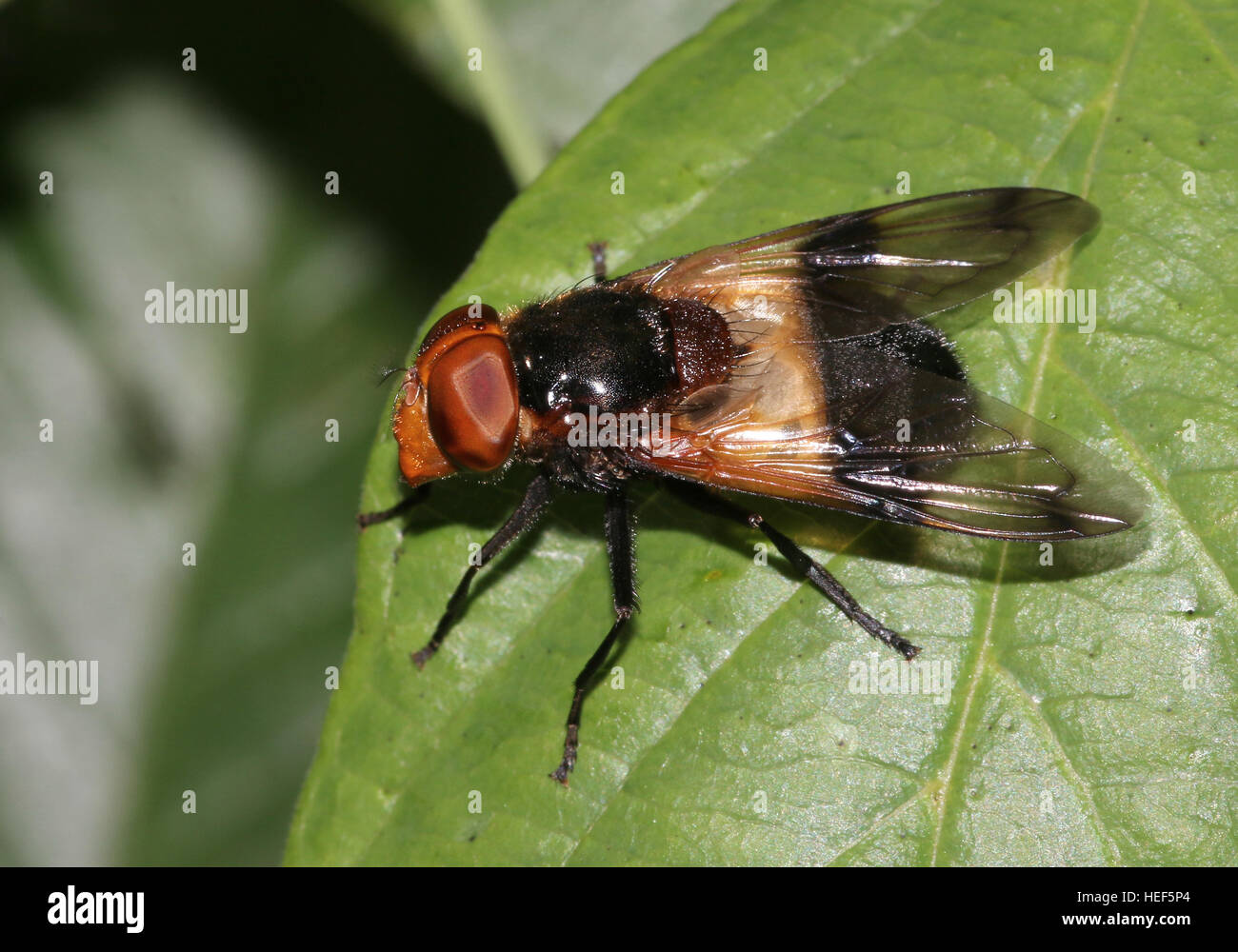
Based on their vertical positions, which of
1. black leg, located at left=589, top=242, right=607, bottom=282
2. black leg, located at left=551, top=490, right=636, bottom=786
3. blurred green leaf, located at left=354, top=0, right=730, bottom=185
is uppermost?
blurred green leaf, located at left=354, top=0, right=730, bottom=185

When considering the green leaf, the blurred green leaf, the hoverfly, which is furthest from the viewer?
the blurred green leaf

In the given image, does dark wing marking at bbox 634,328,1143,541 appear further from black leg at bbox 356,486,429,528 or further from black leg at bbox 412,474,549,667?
black leg at bbox 356,486,429,528

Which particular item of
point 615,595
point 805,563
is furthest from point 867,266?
point 615,595

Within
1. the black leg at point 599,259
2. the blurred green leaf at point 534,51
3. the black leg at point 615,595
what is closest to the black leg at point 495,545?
the black leg at point 615,595

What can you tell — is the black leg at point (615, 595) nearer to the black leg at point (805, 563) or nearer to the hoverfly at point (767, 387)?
the hoverfly at point (767, 387)

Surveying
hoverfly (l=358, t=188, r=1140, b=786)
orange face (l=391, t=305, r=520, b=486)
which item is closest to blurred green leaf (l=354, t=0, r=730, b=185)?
orange face (l=391, t=305, r=520, b=486)

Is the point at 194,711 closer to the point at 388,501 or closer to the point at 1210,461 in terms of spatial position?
the point at 388,501
